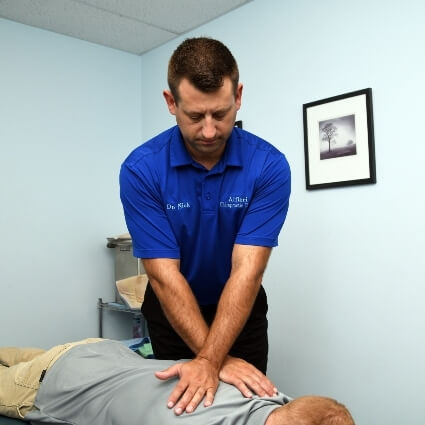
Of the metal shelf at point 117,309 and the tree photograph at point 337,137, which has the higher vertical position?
the tree photograph at point 337,137

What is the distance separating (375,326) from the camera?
2062mm

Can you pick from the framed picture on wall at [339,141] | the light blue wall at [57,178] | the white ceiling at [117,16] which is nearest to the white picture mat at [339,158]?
the framed picture on wall at [339,141]

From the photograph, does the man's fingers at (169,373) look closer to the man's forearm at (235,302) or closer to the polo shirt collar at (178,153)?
the man's forearm at (235,302)

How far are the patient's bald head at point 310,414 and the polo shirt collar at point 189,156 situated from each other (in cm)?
67

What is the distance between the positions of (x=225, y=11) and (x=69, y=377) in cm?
210

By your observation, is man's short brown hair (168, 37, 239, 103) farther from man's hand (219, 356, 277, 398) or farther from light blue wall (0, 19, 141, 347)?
light blue wall (0, 19, 141, 347)

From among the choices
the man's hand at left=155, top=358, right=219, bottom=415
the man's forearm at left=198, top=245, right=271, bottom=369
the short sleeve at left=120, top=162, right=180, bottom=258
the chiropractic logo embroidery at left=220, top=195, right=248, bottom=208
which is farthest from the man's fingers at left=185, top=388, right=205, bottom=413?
the chiropractic logo embroidery at left=220, top=195, right=248, bottom=208

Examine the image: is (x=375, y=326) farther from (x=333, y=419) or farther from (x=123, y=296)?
(x=123, y=296)

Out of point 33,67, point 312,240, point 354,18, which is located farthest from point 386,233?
point 33,67

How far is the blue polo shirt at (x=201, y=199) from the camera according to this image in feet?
4.65

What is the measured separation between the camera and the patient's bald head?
1128 millimetres

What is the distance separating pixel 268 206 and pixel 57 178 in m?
1.88

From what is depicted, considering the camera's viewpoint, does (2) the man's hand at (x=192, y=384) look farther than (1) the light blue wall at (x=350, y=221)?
No

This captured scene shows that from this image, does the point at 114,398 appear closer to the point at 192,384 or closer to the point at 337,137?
the point at 192,384
